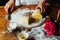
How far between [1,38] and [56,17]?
43 centimetres

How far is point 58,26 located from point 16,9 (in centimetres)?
40

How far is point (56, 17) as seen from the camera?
128cm

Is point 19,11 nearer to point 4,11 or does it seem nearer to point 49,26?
point 4,11

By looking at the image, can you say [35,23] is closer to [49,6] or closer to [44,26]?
[44,26]

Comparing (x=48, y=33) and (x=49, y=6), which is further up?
(x=49, y=6)

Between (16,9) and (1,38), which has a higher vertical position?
(16,9)

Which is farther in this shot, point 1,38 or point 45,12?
point 45,12

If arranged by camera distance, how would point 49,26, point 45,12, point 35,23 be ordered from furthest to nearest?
1. point 45,12
2. point 35,23
3. point 49,26

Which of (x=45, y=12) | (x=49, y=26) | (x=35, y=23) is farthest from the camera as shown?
(x=45, y=12)

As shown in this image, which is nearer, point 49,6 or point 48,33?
point 48,33

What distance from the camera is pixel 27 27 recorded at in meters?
1.17

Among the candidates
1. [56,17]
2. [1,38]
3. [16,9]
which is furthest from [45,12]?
[1,38]

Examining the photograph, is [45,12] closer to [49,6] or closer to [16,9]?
[49,6]

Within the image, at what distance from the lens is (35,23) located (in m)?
1.20
